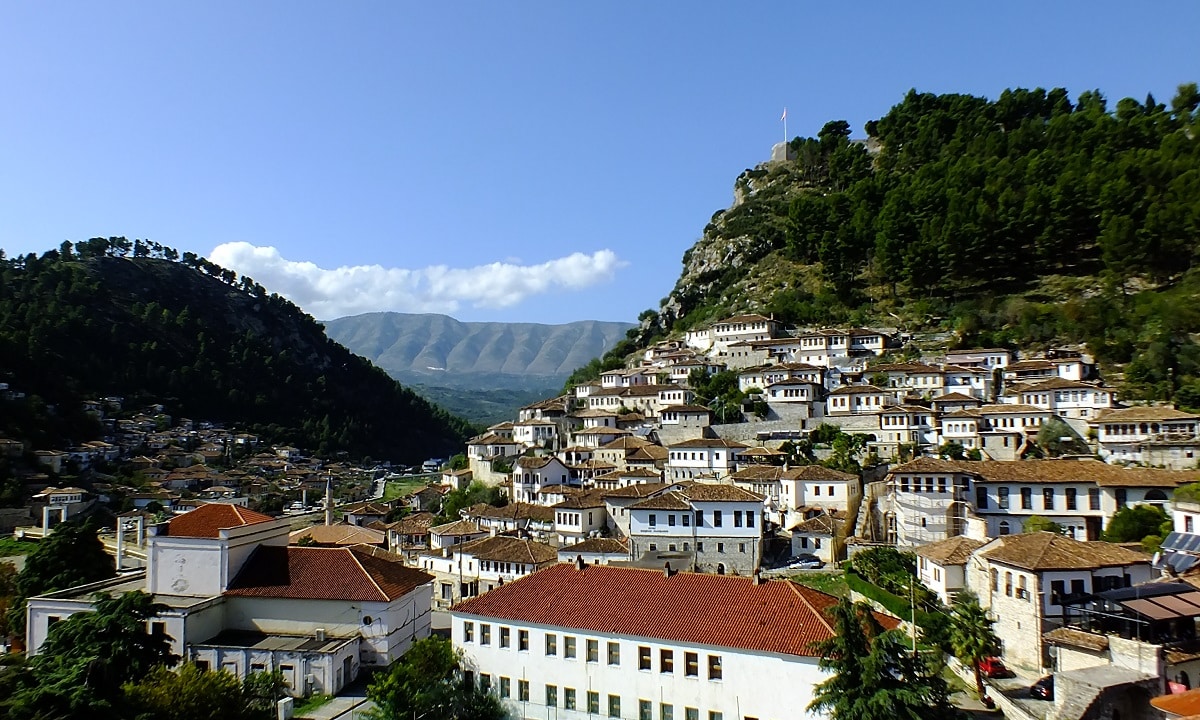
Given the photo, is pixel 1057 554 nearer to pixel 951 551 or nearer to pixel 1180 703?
pixel 951 551

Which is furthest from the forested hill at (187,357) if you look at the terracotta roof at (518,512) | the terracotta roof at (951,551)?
the terracotta roof at (951,551)

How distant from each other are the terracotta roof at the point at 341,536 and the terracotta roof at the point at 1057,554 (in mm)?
38602

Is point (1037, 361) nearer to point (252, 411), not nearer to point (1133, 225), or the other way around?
point (1133, 225)

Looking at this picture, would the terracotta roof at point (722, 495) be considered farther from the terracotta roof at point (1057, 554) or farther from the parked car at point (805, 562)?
the terracotta roof at point (1057, 554)

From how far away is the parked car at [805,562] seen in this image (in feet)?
121

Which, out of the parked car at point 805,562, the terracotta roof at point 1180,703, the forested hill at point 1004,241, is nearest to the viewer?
the terracotta roof at point 1180,703

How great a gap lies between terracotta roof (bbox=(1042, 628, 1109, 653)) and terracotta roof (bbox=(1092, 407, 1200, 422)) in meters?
23.2

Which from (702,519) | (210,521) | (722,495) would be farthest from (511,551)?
(210,521)

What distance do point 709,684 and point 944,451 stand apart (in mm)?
29418

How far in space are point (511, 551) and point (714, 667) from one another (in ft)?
75.3

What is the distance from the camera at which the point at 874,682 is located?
617 inches

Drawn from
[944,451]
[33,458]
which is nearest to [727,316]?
[944,451]

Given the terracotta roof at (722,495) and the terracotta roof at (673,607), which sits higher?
the terracotta roof at (722,495)

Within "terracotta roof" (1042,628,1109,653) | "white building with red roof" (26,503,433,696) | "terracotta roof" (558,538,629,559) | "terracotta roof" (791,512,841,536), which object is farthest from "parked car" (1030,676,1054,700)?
"white building with red roof" (26,503,433,696)
